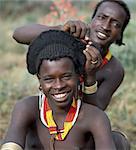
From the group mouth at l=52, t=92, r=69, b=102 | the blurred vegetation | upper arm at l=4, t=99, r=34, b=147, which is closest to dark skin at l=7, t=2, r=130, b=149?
upper arm at l=4, t=99, r=34, b=147

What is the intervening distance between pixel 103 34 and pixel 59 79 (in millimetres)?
635

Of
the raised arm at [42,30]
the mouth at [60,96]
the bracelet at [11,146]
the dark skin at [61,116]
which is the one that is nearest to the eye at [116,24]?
the raised arm at [42,30]

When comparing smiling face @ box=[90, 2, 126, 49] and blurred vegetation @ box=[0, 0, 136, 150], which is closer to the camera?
smiling face @ box=[90, 2, 126, 49]

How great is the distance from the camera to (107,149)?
312 cm

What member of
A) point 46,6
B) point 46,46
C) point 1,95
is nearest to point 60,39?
point 46,46

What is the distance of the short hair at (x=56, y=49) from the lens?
3029 mm

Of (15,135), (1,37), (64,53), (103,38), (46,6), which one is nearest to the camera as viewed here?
(64,53)

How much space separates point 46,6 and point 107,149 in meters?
9.97

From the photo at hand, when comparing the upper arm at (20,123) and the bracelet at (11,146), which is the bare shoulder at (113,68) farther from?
the bracelet at (11,146)

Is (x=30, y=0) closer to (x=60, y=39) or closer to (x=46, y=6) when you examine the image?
(x=46, y=6)

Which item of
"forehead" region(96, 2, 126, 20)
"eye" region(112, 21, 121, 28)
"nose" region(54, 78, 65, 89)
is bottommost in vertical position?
"nose" region(54, 78, 65, 89)

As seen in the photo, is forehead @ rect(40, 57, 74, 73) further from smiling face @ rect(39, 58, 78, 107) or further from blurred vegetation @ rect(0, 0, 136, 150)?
Result: blurred vegetation @ rect(0, 0, 136, 150)

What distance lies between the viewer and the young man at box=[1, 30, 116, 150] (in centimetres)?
304

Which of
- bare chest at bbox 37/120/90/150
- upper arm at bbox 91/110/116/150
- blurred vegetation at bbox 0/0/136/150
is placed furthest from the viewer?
blurred vegetation at bbox 0/0/136/150
